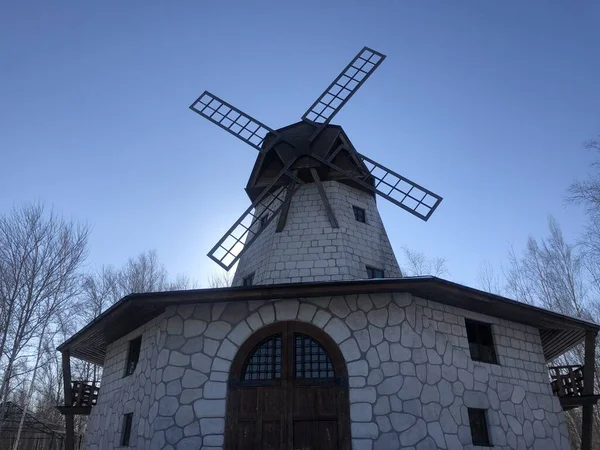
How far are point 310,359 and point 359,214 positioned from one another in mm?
5225

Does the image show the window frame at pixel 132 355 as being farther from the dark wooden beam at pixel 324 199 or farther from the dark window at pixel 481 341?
the dark window at pixel 481 341

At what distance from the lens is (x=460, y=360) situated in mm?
8328

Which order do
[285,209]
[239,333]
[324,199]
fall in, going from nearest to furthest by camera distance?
1. [239,333]
2. [324,199]
3. [285,209]

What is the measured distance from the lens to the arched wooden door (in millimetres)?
7273

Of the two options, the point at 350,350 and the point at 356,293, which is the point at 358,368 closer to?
the point at 350,350

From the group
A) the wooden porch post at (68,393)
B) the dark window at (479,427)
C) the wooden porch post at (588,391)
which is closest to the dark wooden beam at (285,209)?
the dark window at (479,427)

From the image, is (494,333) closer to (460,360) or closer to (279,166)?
(460,360)

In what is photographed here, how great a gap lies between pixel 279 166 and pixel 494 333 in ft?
24.3

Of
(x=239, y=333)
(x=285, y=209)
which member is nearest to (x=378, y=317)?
(x=239, y=333)

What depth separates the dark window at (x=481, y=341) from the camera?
9188 millimetres

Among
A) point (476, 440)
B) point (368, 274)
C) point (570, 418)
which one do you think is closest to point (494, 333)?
point (476, 440)

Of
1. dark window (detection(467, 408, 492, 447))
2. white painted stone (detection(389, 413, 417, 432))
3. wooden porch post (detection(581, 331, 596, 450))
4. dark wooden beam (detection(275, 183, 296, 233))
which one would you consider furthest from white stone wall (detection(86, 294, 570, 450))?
dark wooden beam (detection(275, 183, 296, 233))

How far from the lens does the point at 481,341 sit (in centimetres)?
955

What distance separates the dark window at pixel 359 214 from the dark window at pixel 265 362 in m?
4.86
